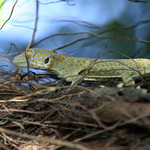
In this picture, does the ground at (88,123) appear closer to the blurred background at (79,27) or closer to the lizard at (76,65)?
the lizard at (76,65)

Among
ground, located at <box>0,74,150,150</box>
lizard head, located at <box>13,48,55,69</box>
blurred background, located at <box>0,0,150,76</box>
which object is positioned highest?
blurred background, located at <box>0,0,150,76</box>

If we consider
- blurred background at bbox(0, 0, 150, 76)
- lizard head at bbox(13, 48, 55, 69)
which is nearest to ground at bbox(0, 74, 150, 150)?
lizard head at bbox(13, 48, 55, 69)

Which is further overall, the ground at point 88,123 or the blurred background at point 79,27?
the blurred background at point 79,27

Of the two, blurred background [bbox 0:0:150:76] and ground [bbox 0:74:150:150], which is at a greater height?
blurred background [bbox 0:0:150:76]

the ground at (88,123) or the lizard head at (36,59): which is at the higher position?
the lizard head at (36,59)

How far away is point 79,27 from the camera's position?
7.36 ft

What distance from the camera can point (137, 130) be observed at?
0.82 m

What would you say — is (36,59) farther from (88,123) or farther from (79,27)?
(88,123)

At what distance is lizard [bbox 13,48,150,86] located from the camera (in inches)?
70.9

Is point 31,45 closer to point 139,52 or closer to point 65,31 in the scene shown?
point 65,31

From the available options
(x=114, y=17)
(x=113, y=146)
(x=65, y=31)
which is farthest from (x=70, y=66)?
(x=113, y=146)

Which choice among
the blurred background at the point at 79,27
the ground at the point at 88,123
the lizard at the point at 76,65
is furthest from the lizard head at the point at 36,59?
the ground at the point at 88,123

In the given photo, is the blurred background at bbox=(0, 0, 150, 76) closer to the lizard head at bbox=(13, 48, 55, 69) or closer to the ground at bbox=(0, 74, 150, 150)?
the lizard head at bbox=(13, 48, 55, 69)

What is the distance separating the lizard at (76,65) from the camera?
1.80 m
